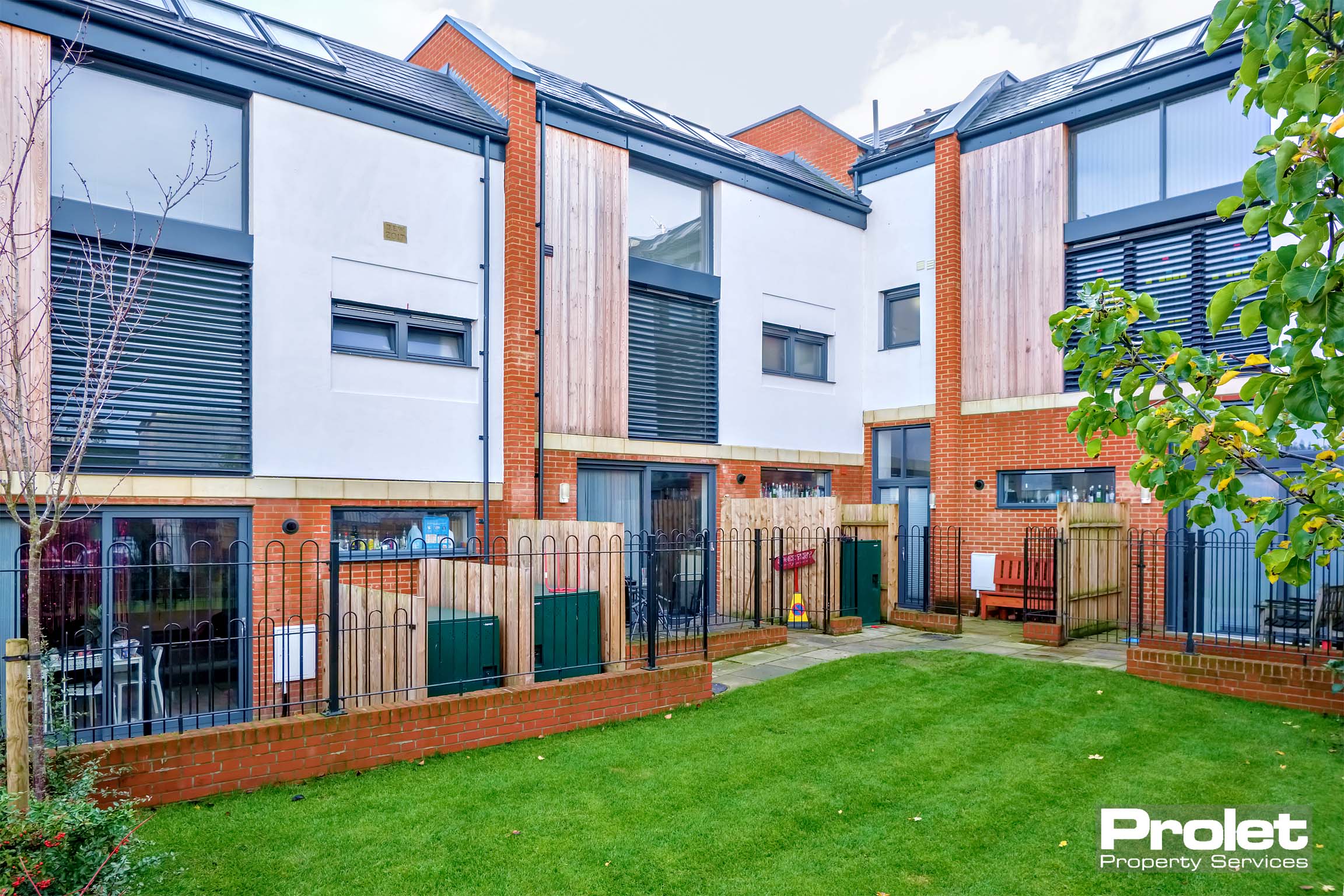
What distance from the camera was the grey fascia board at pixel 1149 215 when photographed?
40.1ft

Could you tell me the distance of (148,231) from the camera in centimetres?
891

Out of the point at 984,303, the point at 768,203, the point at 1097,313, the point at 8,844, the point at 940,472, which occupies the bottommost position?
the point at 8,844

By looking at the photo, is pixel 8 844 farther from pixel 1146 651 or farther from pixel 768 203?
pixel 768 203

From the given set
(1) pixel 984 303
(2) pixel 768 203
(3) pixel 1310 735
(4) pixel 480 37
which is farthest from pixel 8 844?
(1) pixel 984 303

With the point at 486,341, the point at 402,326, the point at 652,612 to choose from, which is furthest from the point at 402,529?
the point at 652,612

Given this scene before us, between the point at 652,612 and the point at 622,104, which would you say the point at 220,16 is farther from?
the point at 652,612

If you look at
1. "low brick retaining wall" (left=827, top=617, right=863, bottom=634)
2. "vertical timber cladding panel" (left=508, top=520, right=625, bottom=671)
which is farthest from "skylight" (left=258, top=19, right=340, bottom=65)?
"low brick retaining wall" (left=827, top=617, right=863, bottom=634)

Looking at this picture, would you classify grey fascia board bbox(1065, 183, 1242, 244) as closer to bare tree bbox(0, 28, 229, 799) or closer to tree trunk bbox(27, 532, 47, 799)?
bare tree bbox(0, 28, 229, 799)

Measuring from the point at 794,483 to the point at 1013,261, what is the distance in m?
5.13

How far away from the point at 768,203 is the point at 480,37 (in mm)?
5190

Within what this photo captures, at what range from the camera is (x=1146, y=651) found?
9281 millimetres

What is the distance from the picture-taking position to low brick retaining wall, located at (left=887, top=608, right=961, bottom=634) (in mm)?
12281

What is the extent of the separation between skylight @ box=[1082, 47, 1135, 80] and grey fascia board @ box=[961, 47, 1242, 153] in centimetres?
97

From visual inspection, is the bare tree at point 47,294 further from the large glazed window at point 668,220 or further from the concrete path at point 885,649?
the concrete path at point 885,649
